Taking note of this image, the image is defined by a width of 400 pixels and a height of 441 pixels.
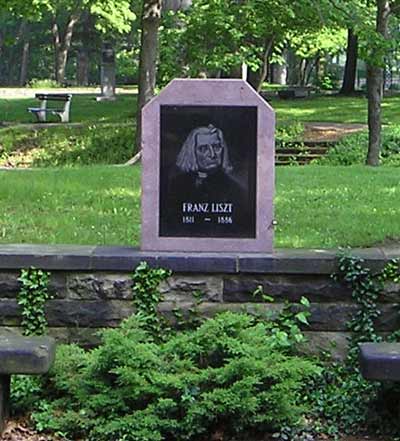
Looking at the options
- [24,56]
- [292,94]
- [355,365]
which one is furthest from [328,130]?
[24,56]

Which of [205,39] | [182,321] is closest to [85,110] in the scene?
[205,39]

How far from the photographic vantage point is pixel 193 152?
18.0 ft

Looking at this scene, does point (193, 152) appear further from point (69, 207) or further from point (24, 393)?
point (69, 207)

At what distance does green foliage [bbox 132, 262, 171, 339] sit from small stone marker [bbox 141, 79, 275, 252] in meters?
0.21

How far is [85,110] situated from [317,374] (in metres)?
23.4

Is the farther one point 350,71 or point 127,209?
point 350,71

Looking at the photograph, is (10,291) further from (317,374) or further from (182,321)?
(317,374)

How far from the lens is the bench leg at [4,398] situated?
4859 millimetres

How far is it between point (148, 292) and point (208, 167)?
827 mm

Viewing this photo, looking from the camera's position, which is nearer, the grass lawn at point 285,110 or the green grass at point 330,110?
the grass lawn at point 285,110

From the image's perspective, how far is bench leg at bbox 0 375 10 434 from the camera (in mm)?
4859

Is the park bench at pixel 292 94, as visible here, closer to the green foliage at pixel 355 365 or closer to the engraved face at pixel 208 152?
the engraved face at pixel 208 152

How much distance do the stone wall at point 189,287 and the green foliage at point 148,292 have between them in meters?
0.04

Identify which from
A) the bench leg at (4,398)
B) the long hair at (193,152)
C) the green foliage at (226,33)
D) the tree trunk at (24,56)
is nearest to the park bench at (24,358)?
the bench leg at (4,398)
